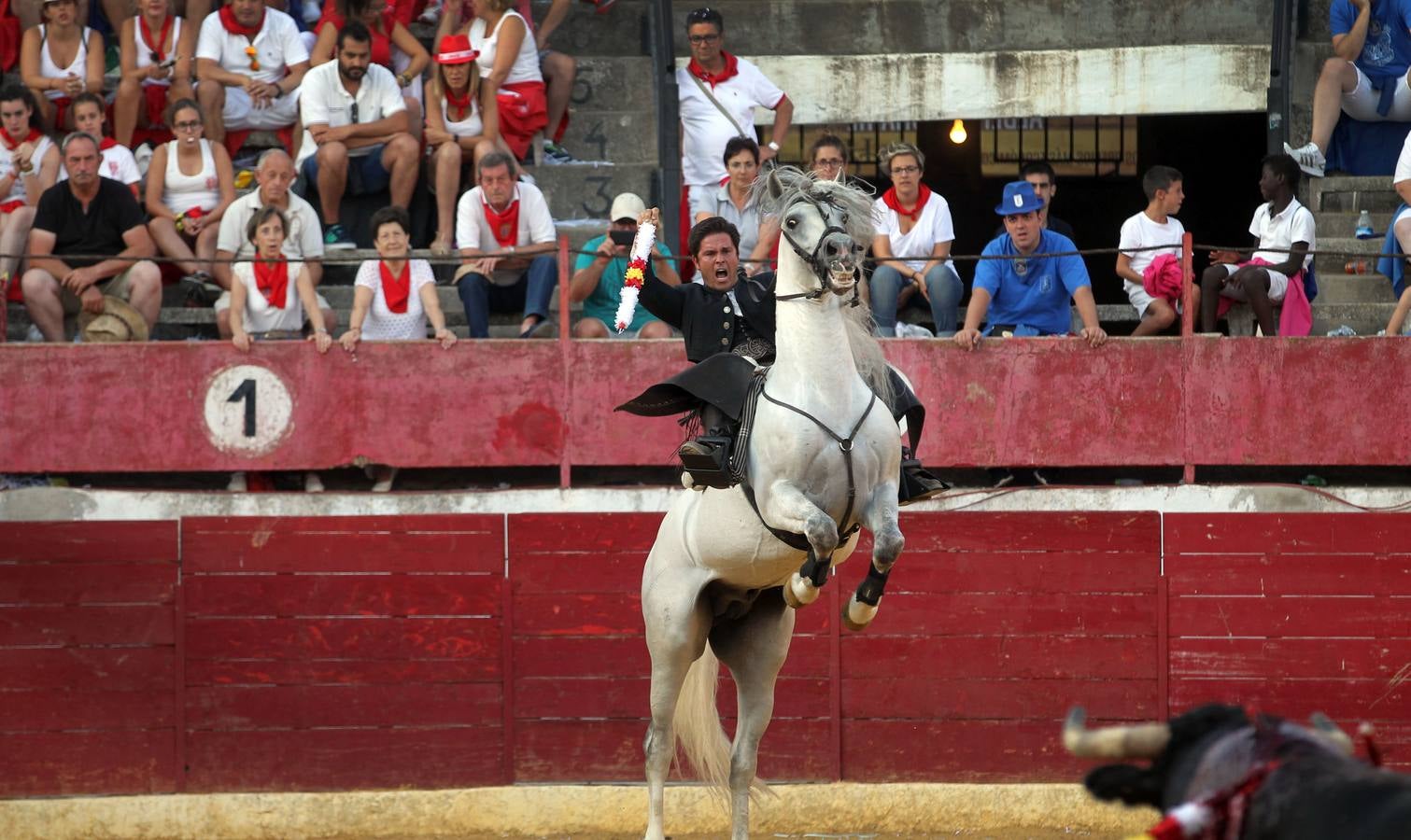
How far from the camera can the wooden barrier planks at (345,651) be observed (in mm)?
9023

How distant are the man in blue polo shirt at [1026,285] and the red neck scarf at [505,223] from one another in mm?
2242

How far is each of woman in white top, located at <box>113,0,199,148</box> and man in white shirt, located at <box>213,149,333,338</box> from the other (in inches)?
43.5

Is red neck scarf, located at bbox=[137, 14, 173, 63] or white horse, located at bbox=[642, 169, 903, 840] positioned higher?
red neck scarf, located at bbox=[137, 14, 173, 63]

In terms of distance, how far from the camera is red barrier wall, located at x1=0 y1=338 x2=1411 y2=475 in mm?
9203

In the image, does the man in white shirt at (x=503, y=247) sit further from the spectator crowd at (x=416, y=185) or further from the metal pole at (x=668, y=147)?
the metal pole at (x=668, y=147)

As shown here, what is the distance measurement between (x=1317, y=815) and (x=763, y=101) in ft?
26.4

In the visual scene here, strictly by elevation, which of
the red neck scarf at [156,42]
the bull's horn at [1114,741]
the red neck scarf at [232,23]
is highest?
the red neck scarf at [232,23]

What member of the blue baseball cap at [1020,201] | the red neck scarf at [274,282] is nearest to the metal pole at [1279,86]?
the blue baseball cap at [1020,201]

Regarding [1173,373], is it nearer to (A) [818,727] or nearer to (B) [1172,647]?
(B) [1172,647]

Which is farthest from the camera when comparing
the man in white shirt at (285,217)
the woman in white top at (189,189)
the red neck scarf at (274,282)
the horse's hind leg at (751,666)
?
the woman in white top at (189,189)

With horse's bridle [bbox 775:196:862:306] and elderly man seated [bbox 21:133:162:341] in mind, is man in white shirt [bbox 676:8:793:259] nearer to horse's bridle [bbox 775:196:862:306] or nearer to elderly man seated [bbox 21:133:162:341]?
elderly man seated [bbox 21:133:162:341]

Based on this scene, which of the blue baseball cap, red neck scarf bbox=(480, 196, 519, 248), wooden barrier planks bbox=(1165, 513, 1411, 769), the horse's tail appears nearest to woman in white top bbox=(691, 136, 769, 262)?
red neck scarf bbox=(480, 196, 519, 248)

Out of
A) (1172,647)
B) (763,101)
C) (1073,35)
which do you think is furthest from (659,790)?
(1073,35)

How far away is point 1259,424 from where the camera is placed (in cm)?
920
